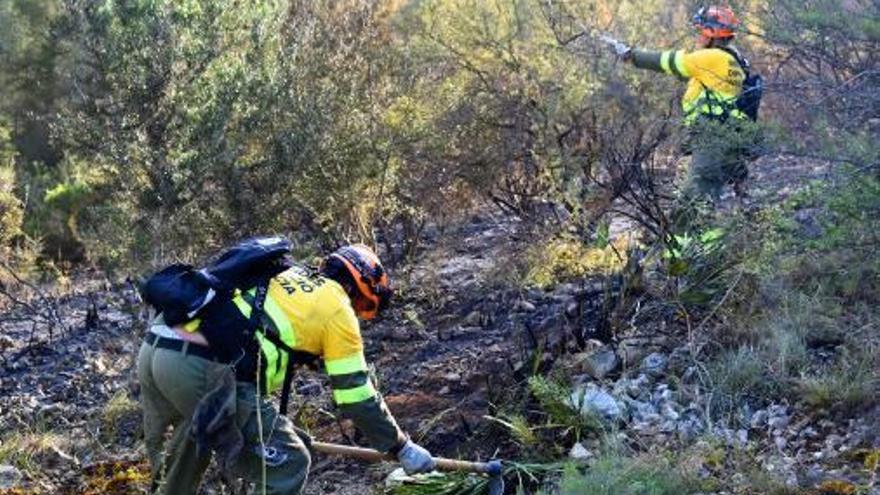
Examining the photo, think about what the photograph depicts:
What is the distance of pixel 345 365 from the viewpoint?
4.97 meters

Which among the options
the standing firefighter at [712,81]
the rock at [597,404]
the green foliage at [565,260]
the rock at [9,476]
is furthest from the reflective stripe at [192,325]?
the green foliage at [565,260]

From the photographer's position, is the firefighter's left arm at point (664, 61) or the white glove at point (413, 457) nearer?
the white glove at point (413, 457)

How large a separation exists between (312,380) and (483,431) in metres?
1.85

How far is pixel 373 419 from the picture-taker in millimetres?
5047

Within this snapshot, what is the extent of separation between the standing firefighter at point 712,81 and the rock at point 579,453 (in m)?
2.20

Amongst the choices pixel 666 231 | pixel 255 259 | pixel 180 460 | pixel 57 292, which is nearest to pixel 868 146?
pixel 666 231

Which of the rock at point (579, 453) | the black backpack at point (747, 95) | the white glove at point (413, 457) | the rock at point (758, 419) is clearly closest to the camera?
the white glove at point (413, 457)

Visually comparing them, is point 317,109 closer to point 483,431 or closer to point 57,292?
point 483,431

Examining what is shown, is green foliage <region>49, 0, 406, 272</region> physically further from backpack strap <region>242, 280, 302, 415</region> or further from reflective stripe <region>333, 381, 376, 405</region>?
reflective stripe <region>333, 381, 376, 405</region>

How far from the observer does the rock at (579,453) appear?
5754 millimetres

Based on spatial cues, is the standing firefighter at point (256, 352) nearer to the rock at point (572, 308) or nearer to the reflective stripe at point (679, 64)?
the rock at point (572, 308)

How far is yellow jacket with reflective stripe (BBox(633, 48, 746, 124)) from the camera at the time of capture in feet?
26.5

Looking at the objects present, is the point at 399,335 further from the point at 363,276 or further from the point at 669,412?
the point at 363,276

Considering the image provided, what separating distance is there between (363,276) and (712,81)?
13.6 ft
